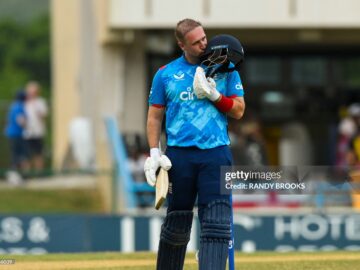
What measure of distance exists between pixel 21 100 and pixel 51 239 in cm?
573

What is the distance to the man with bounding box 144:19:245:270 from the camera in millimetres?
10297

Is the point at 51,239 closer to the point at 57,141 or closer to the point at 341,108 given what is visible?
the point at 341,108

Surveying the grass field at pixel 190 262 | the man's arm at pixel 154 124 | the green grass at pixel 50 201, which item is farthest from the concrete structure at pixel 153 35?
the man's arm at pixel 154 124

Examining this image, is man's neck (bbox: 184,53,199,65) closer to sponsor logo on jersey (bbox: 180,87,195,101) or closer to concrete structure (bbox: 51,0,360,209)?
sponsor logo on jersey (bbox: 180,87,195,101)

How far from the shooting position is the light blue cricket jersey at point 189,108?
1041 cm

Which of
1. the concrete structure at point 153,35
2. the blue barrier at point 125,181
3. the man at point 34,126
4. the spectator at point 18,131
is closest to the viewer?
the blue barrier at point 125,181

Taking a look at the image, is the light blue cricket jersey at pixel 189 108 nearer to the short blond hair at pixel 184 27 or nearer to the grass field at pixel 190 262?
the short blond hair at pixel 184 27

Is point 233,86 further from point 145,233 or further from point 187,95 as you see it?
point 145,233

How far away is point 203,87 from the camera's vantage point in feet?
33.5

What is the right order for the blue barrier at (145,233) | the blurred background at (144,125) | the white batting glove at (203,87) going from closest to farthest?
the white batting glove at (203,87) < the blue barrier at (145,233) < the blurred background at (144,125)

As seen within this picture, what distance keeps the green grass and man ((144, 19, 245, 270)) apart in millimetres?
12500

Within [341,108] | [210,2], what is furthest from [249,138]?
[341,108]

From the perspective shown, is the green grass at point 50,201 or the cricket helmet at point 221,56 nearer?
the cricket helmet at point 221,56

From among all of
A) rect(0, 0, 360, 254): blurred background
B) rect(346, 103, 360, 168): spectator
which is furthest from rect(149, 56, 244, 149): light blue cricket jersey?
rect(346, 103, 360, 168): spectator
